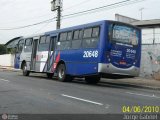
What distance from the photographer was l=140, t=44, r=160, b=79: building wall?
2619 centimetres

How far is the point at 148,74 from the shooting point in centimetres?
2677

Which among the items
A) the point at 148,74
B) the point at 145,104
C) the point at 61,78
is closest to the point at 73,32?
the point at 61,78

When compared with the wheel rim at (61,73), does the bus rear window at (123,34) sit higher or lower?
higher

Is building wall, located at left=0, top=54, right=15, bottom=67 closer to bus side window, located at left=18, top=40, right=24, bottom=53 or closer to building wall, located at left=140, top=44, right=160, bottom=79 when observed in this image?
bus side window, located at left=18, top=40, right=24, bottom=53

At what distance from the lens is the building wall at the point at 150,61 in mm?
26188

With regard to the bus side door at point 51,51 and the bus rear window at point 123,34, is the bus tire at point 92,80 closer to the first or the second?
the bus side door at point 51,51

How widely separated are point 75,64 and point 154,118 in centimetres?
1243

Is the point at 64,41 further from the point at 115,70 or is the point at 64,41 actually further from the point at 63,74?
the point at 115,70

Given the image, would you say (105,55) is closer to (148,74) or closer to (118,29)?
(118,29)

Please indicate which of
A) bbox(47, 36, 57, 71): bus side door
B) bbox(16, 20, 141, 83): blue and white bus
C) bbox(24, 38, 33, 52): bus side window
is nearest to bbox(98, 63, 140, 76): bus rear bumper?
bbox(16, 20, 141, 83): blue and white bus

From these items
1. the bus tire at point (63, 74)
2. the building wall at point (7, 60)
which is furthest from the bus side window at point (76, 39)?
the building wall at point (7, 60)

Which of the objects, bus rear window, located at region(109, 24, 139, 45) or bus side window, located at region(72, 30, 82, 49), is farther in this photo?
bus side window, located at region(72, 30, 82, 49)

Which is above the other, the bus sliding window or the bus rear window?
the bus rear window

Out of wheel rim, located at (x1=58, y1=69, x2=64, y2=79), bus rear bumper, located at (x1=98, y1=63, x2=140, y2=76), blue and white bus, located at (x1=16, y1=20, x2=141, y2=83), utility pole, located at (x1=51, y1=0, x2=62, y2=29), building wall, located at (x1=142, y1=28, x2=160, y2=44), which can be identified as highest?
utility pole, located at (x1=51, y1=0, x2=62, y2=29)
